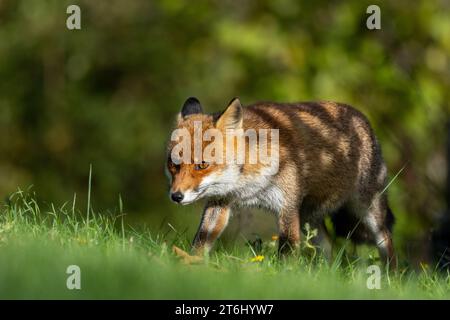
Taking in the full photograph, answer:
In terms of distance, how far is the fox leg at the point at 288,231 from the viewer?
23.3 ft

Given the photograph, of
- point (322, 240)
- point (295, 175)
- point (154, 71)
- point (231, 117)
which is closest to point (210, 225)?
point (295, 175)

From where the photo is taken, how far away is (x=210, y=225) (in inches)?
287

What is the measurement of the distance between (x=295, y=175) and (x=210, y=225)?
0.86 m

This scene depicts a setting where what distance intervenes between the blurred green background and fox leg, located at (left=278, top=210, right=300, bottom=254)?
660 centimetres

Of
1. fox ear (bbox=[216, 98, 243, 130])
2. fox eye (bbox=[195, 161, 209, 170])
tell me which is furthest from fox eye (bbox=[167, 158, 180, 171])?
fox ear (bbox=[216, 98, 243, 130])

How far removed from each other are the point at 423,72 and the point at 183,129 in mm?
7842

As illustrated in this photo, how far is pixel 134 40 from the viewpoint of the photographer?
63.0 feet

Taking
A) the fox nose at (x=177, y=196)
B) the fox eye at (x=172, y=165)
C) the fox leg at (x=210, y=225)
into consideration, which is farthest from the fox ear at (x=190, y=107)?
the fox nose at (x=177, y=196)

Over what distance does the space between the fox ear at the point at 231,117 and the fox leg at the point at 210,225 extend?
28.8 inches

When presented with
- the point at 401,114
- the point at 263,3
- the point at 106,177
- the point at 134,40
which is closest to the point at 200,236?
the point at 401,114

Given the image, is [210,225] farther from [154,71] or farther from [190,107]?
[154,71]

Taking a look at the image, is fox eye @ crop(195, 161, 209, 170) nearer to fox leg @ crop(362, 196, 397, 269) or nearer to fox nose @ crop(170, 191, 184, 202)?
fox nose @ crop(170, 191, 184, 202)

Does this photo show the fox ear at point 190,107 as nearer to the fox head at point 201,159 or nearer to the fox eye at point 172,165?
the fox head at point 201,159

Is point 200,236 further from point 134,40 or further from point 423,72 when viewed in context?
point 134,40
